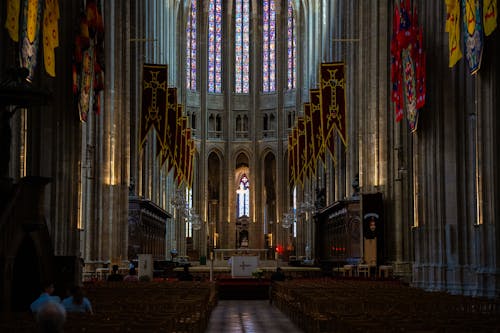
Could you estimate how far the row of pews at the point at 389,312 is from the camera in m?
9.30

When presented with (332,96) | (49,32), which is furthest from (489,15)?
(332,96)

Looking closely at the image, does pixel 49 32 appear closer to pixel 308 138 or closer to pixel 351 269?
pixel 351 269

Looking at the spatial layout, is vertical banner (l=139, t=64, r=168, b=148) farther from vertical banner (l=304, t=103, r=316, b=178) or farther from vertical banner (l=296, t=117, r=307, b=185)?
vertical banner (l=296, t=117, r=307, b=185)

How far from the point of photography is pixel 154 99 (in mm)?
35344

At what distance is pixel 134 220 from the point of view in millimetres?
40781

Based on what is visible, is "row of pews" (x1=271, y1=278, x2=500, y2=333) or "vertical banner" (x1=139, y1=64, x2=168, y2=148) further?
"vertical banner" (x1=139, y1=64, x2=168, y2=148)

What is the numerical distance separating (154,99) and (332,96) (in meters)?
7.68

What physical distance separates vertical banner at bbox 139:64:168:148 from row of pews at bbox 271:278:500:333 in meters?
11.4

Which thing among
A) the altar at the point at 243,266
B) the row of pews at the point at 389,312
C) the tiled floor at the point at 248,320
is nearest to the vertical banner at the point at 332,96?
the altar at the point at 243,266

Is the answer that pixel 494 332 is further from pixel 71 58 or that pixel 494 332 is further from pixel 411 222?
pixel 411 222

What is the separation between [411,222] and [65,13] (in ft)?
52.7

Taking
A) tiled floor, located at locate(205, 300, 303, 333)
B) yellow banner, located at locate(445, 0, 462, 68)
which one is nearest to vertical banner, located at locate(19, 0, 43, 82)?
tiled floor, located at locate(205, 300, 303, 333)

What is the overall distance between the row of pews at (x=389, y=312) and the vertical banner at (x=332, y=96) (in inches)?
446

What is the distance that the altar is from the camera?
120 ft
